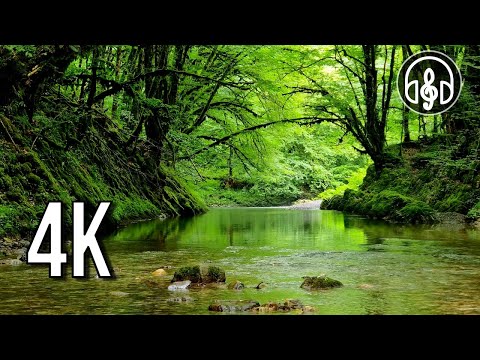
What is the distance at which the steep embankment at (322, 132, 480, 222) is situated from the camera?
39.6 feet

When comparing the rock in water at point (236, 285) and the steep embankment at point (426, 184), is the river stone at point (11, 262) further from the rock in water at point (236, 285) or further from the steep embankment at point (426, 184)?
the steep embankment at point (426, 184)

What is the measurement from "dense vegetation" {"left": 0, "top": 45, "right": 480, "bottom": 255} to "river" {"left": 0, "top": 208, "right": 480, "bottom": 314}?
164 centimetres

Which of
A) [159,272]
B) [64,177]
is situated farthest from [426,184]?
[159,272]

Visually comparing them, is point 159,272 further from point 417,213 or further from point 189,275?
point 417,213

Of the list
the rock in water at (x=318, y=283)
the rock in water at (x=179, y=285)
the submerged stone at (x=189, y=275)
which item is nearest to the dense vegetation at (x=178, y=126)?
the submerged stone at (x=189, y=275)

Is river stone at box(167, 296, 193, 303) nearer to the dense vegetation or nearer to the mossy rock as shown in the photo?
the mossy rock

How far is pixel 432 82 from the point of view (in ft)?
55.8

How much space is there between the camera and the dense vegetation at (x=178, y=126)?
7.93 m

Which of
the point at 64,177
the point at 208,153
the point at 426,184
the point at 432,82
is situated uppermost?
the point at 432,82

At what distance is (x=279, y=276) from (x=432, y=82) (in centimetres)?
1336

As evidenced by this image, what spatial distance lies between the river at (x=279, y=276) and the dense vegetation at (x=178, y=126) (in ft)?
5.37
